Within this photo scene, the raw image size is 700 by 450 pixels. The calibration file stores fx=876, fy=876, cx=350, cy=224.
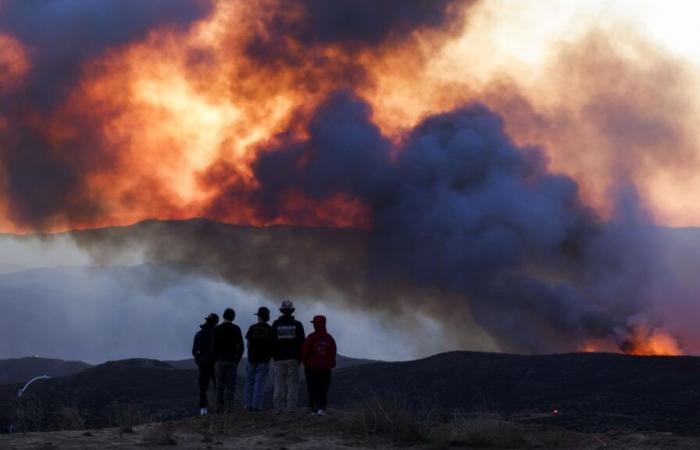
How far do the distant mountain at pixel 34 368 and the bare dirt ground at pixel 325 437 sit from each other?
10256 centimetres

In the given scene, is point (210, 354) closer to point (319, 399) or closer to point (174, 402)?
point (319, 399)

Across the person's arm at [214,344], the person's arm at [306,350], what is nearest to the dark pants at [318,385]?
the person's arm at [306,350]

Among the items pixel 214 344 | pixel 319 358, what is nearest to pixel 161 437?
pixel 214 344

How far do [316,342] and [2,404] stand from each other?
31.5 metres

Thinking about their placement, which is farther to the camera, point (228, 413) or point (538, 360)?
point (538, 360)

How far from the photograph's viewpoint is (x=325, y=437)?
1583 centimetres

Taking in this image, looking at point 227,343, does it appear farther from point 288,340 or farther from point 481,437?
point 481,437

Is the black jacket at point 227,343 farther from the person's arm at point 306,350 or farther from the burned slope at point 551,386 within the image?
the burned slope at point 551,386

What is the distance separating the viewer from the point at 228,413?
18.0 meters

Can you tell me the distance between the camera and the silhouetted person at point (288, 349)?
1777cm

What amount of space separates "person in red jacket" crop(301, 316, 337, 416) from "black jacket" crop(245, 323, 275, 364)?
3.16ft

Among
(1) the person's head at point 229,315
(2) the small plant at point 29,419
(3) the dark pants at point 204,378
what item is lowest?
(2) the small plant at point 29,419

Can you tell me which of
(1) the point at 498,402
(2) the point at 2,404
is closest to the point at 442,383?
(1) the point at 498,402

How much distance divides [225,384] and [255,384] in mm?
671
